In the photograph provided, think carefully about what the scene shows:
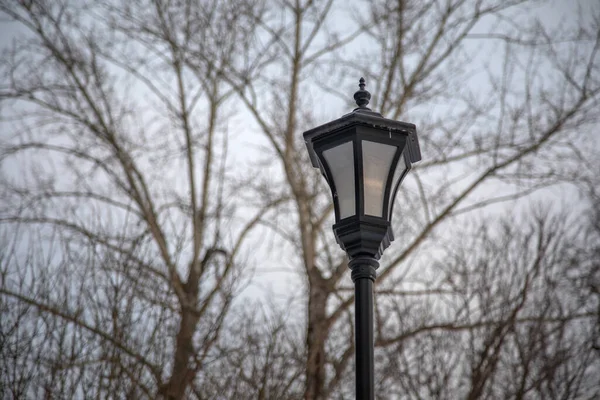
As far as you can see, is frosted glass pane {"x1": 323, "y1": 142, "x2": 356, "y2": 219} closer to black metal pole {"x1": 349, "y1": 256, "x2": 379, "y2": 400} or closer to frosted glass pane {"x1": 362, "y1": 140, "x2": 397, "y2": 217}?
frosted glass pane {"x1": 362, "y1": 140, "x2": 397, "y2": 217}

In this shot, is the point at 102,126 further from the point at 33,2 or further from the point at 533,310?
the point at 533,310

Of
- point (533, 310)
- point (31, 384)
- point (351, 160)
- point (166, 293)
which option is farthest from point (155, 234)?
point (351, 160)

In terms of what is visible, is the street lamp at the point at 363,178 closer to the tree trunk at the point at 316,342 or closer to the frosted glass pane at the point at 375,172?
the frosted glass pane at the point at 375,172

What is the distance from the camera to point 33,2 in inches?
487

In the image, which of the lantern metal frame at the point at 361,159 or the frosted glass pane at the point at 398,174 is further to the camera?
the frosted glass pane at the point at 398,174

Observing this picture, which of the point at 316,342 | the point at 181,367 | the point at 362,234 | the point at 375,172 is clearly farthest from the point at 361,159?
the point at 316,342

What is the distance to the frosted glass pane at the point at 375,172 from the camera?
4.52 m

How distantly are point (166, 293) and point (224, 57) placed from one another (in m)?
5.44

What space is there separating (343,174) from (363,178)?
125 mm

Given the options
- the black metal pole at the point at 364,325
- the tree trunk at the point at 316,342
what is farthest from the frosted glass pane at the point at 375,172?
the tree trunk at the point at 316,342

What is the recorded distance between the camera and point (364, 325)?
432 centimetres

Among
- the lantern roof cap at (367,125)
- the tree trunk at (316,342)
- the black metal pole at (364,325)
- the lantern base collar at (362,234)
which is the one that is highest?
the tree trunk at (316,342)

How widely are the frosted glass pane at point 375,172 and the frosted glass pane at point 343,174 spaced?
0.25 ft

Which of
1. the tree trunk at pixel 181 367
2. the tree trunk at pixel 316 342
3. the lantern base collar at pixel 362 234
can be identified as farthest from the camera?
the tree trunk at pixel 316 342
